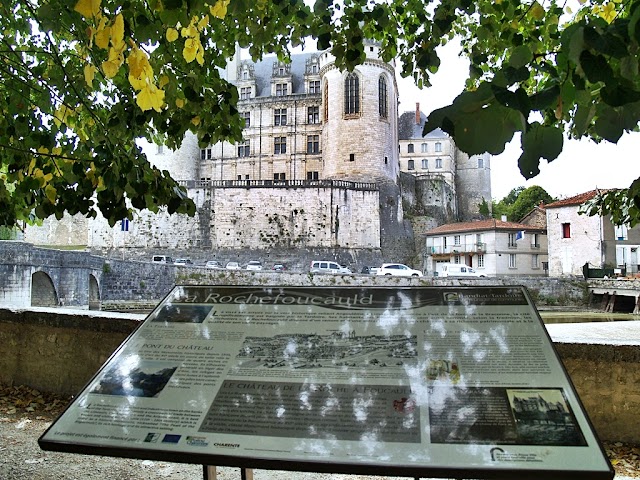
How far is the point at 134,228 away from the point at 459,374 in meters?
38.0

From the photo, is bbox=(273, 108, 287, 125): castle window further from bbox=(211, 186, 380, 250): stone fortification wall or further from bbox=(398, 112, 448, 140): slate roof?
bbox=(398, 112, 448, 140): slate roof

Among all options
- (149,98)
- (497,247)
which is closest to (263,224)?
(497,247)

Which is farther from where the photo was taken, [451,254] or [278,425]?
[451,254]

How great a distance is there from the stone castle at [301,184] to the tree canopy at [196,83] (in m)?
28.9

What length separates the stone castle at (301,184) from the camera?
3688 cm

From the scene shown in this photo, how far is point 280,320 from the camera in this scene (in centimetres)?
221

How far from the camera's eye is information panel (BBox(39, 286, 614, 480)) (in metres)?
1.53

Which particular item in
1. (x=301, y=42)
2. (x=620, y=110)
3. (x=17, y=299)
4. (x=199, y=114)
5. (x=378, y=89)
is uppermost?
(x=378, y=89)

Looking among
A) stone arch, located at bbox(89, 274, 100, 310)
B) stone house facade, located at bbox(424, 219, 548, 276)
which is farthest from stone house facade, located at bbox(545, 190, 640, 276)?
stone arch, located at bbox(89, 274, 100, 310)

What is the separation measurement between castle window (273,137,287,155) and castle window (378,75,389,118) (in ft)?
27.5

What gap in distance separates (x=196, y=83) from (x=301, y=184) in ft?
110

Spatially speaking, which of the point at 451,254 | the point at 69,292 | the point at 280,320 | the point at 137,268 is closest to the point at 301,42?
the point at 280,320

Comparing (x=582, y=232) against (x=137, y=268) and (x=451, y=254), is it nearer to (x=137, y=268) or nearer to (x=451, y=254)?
(x=451, y=254)

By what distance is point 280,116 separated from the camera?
143ft
